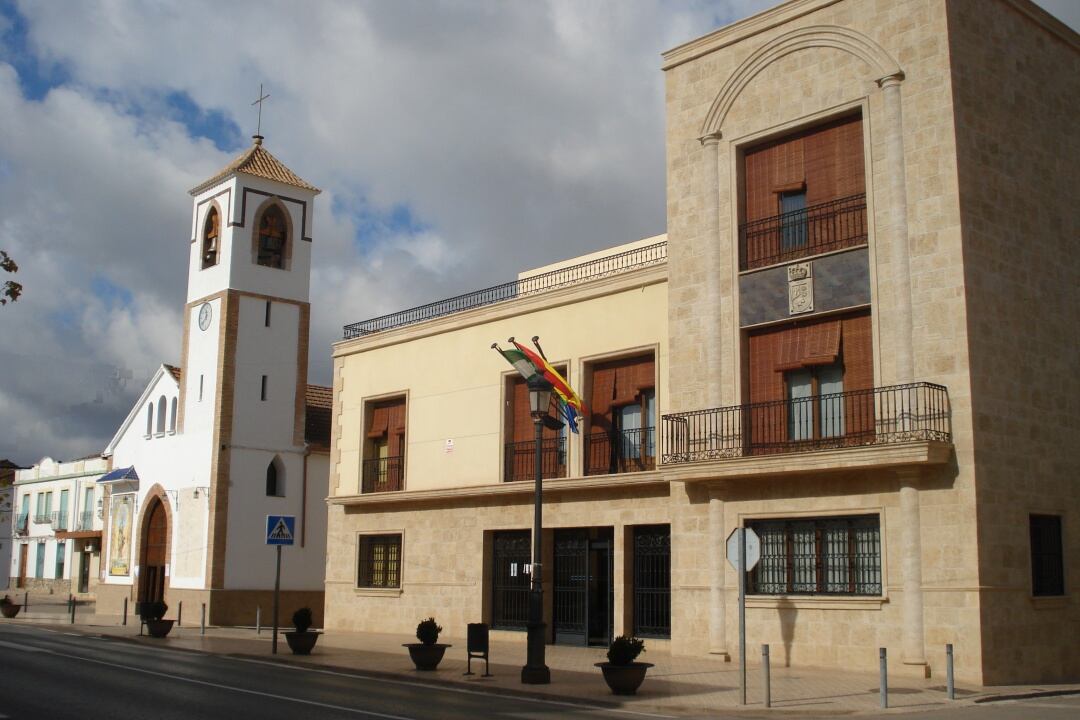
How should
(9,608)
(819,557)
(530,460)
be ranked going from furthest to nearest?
(9,608) < (530,460) < (819,557)

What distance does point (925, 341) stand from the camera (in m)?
19.3

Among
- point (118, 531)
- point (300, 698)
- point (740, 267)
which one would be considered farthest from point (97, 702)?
point (118, 531)

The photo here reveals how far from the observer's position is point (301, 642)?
22.7 m

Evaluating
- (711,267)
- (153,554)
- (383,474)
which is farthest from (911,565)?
(153,554)

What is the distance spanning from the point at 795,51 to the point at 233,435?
24268 mm

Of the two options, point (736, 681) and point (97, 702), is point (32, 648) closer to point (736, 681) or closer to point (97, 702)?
point (97, 702)

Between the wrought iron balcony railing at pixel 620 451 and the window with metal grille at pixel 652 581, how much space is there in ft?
4.58

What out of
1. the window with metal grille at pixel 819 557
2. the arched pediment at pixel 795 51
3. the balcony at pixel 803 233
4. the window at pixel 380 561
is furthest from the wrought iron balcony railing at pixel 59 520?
the balcony at pixel 803 233

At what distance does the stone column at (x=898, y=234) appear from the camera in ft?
63.8

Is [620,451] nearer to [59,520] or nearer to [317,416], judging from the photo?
[317,416]

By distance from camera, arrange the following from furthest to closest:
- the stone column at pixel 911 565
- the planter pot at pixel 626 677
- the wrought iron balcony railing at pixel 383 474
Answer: the wrought iron balcony railing at pixel 383 474
the stone column at pixel 911 565
the planter pot at pixel 626 677

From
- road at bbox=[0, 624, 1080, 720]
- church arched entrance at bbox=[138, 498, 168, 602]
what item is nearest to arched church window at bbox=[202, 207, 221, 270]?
church arched entrance at bbox=[138, 498, 168, 602]

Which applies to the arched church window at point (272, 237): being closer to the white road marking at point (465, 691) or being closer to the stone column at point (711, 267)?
the white road marking at point (465, 691)

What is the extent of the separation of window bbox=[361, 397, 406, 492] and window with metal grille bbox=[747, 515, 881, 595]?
39.1 feet
